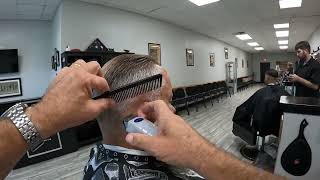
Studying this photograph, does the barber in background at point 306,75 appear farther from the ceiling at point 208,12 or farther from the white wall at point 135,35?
the white wall at point 135,35

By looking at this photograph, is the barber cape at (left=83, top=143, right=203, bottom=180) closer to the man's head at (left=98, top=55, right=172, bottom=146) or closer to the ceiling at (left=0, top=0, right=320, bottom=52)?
the man's head at (left=98, top=55, right=172, bottom=146)

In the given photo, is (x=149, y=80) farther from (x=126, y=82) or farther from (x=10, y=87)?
(x=10, y=87)

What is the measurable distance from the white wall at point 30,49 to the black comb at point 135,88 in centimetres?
577

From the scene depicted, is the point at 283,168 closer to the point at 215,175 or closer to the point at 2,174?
the point at 215,175

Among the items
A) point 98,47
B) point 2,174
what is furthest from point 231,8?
point 2,174

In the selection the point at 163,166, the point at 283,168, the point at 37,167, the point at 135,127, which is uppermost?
the point at 135,127

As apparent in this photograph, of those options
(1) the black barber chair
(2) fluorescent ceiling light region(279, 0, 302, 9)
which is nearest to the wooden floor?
(1) the black barber chair

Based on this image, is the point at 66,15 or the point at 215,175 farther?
the point at 66,15

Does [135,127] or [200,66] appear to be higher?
[200,66]

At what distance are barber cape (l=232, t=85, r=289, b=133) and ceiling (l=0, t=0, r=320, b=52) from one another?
8.87ft

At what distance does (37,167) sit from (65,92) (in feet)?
11.7

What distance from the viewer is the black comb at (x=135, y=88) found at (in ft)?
2.91

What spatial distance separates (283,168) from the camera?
2508 millimetres

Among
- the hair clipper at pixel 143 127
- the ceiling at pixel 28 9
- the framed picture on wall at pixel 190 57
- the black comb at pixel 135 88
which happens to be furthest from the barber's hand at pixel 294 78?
the framed picture on wall at pixel 190 57
